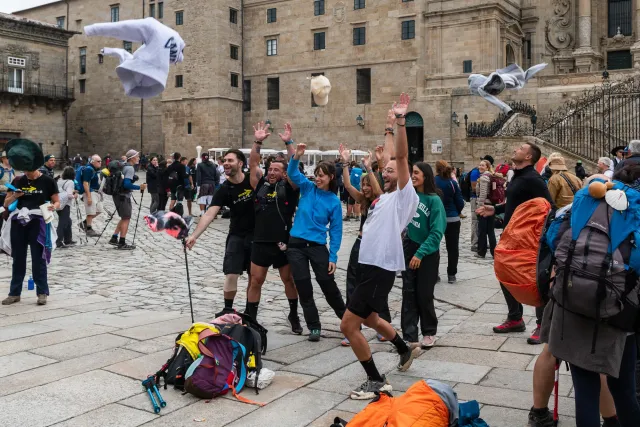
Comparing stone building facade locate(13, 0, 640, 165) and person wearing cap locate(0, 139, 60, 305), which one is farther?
stone building facade locate(13, 0, 640, 165)

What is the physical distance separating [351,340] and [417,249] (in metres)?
1.76

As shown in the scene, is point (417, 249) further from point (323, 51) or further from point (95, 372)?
point (323, 51)

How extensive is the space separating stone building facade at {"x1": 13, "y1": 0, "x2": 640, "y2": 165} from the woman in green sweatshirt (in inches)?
837

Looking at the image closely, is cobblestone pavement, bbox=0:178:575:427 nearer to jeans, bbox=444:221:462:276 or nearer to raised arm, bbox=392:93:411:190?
jeans, bbox=444:221:462:276

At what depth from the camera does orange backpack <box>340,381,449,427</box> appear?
3.64 meters

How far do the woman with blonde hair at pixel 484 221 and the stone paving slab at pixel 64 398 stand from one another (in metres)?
7.35

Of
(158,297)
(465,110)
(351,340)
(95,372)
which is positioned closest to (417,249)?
(351,340)

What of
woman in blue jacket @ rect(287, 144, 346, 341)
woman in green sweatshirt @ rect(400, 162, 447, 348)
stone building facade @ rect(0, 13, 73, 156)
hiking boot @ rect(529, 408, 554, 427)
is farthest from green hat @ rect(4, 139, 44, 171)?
stone building facade @ rect(0, 13, 73, 156)

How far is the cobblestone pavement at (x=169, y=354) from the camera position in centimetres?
463

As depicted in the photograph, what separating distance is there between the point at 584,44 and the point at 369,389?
34556 millimetres

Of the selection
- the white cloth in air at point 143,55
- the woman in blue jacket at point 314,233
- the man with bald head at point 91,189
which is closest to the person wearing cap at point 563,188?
the woman in blue jacket at point 314,233

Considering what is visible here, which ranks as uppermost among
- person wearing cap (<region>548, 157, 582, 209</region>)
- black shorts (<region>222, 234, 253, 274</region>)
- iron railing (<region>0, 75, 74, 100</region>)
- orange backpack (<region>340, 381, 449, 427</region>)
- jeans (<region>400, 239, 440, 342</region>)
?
iron railing (<region>0, 75, 74, 100</region>)

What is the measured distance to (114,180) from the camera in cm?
1366

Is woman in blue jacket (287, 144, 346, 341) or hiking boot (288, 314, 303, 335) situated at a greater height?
woman in blue jacket (287, 144, 346, 341)
